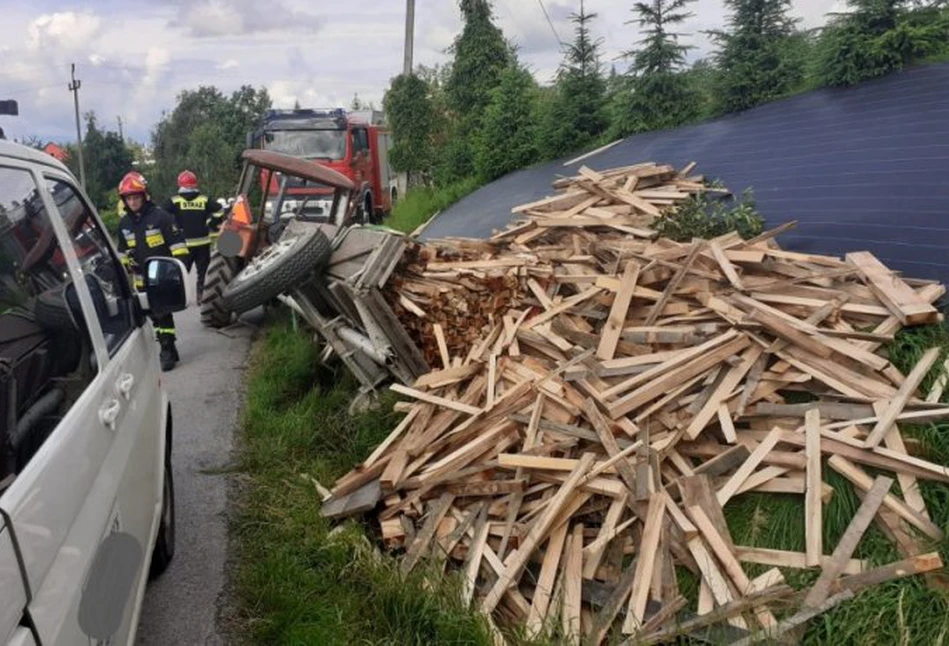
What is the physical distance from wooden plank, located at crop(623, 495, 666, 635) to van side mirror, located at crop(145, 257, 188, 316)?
2.58 meters

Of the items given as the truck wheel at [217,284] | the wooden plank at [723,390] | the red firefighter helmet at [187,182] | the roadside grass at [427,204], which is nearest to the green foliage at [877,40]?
the wooden plank at [723,390]

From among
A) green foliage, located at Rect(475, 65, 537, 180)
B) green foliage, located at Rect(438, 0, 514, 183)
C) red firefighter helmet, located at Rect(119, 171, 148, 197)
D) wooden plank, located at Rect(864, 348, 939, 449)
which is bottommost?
wooden plank, located at Rect(864, 348, 939, 449)

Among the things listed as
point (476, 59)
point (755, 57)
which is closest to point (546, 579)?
point (755, 57)

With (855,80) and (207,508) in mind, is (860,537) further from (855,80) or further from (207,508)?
(855,80)

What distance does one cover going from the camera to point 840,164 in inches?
290

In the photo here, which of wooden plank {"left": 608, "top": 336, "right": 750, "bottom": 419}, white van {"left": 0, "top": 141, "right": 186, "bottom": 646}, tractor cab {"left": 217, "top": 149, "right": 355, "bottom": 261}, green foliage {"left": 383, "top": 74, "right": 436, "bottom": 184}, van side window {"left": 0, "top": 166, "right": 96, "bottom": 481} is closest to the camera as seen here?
white van {"left": 0, "top": 141, "right": 186, "bottom": 646}

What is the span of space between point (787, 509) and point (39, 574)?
333 centimetres

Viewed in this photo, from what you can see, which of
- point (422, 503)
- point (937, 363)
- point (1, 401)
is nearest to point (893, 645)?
point (937, 363)

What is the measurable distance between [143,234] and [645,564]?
6506 millimetres

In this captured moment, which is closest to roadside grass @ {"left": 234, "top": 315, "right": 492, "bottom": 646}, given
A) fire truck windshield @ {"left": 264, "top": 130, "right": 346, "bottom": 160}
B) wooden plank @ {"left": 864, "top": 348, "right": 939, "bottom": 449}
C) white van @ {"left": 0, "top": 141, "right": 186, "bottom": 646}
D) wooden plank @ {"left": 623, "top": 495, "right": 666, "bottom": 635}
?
wooden plank @ {"left": 623, "top": 495, "right": 666, "bottom": 635}

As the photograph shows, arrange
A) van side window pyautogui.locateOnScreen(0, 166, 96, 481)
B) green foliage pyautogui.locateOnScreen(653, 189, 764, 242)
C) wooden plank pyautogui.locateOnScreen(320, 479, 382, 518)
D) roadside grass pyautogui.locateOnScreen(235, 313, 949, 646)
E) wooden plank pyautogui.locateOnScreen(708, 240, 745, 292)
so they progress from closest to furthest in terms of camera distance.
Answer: van side window pyautogui.locateOnScreen(0, 166, 96, 481)
roadside grass pyautogui.locateOnScreen(235, 313, 949, 646)
wooden plank pyautogui.locateOnScreen(320, 479, 382, 518)
wooden plank pyautogui.locateOnScreen(708, 240, 745, 292)
green foliage pyautogui.locateOnScreen(653, 189, 764, 242)

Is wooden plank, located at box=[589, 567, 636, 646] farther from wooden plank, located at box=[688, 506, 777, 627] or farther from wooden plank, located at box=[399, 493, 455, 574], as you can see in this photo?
wooden plank, located at box=[399, 493, 455, 574]

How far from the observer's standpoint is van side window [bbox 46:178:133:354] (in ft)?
10.8

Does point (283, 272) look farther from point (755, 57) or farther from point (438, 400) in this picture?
point (755, 57)
